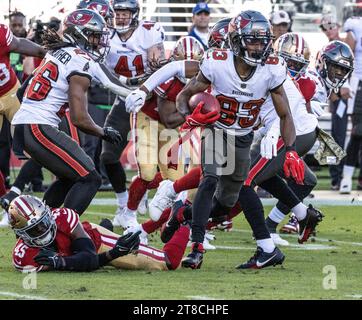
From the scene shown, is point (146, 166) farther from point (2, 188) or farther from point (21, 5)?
point (21, 5)

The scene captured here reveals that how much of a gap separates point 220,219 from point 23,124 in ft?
4.95

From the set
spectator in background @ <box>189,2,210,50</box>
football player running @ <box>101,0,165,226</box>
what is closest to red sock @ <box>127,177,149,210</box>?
football player running @ <box>101,0,165,226</box>

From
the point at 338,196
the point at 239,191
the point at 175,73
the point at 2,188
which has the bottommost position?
the point at 338,196

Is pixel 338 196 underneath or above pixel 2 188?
underneath

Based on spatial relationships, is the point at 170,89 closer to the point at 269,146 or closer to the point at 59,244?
the point at 269,146

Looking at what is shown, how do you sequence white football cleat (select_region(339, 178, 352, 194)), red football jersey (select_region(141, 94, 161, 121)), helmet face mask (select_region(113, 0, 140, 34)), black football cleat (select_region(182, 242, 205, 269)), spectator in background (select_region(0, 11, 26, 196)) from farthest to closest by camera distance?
white football cleat (select_region(339, 178, 352, 194)) → spectator in background (select_region(0, 11, 26, 196)) → helmet face mask (select_region(113, 0, 140, 34)) → red football jersey (select_region(141, 94, 161, 121)) → black football cleat (select_region(182, 242, 205, 269))

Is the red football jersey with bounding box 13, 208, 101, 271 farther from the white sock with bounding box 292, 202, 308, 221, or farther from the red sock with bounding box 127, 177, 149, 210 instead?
the red sock with bounding box 127, 177, 149, 210

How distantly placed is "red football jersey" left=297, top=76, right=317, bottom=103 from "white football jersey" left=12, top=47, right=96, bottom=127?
5.86ft

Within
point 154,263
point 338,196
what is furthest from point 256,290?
point 338,196

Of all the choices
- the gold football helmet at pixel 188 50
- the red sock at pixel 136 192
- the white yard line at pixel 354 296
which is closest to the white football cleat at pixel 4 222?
the red sock at pixel 136 192

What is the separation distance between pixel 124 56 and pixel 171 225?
2456mm

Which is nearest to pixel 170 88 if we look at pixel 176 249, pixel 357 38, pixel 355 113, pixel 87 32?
pixel 87 32

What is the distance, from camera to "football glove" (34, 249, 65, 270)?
22.4 ft
